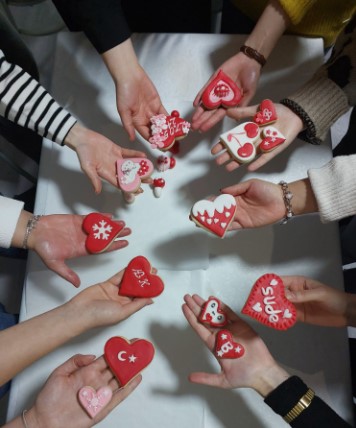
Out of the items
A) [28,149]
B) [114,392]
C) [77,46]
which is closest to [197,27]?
[77,46]

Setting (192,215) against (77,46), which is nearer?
(192,215)

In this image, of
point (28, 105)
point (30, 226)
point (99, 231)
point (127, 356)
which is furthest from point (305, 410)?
point (28, 105)

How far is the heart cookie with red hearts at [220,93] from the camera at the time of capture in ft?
2.91

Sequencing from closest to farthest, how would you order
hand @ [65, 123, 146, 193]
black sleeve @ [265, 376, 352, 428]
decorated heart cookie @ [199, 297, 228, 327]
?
1. black sleeve @ [265, 376, 352, 428]
2. decorated heart cookie @ [199, 297, 228, 327]
3. hand @ [65, 123, 146, 193]

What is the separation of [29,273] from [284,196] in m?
0.53

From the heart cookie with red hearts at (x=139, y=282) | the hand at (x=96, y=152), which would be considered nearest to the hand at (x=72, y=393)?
the heart cookie with red hearts at (x=139, y=282)

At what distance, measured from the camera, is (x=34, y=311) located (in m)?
0.84

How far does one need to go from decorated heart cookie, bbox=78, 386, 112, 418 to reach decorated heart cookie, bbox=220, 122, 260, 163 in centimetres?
49

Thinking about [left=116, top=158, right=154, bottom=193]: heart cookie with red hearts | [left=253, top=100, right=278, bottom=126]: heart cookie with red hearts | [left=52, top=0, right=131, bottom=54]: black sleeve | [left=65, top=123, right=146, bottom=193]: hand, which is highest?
[left=52, top=0, right=131, bottom=54]: black sleeve

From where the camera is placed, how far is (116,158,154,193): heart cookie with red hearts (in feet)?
2.79

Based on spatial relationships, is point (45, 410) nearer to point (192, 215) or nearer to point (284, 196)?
point (192, 215)

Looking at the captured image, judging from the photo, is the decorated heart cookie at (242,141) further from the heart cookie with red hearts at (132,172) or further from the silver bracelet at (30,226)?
the silver bracelet at (30,226)

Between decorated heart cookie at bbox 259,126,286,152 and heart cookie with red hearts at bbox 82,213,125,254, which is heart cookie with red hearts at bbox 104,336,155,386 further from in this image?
decorated heart cookie at bbox 259,126,286,152

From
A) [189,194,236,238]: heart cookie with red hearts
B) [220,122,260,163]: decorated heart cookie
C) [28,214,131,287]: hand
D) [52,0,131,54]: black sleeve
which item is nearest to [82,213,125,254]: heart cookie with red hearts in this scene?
[28,214,131,287]: hand
